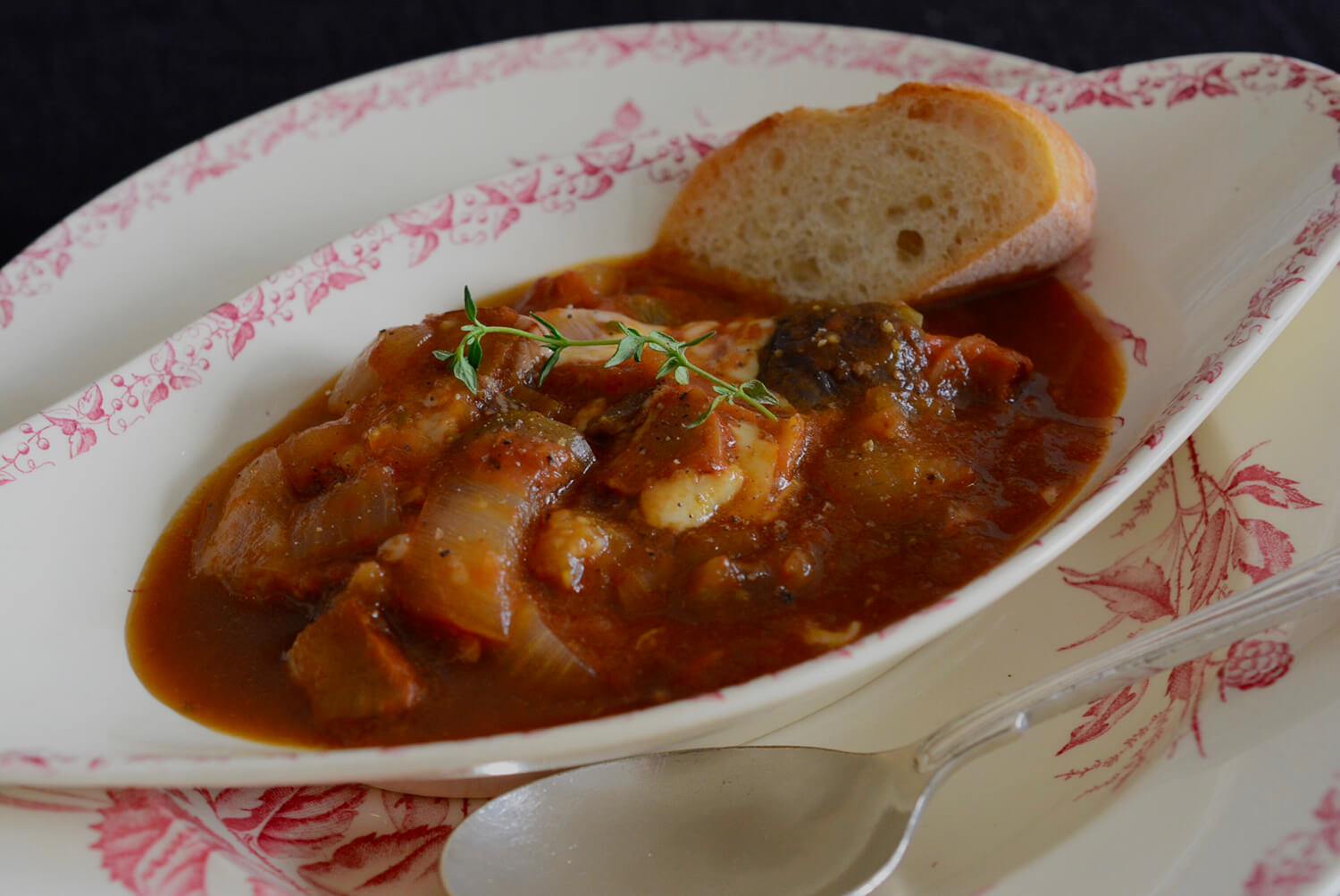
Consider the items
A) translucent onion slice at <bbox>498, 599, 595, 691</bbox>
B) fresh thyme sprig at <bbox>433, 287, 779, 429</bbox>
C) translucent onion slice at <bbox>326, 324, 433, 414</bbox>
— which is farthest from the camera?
translucent onion slice at <bbox>326, 324, 433, 414</bbox>

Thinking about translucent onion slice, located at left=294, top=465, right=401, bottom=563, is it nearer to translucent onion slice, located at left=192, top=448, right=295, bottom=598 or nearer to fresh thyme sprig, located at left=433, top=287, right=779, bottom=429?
translucent onion slice, located at left=192, top=448, right=295, bottom=598

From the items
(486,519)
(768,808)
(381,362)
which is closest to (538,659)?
(486,519)

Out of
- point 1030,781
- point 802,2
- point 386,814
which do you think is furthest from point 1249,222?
point 802,2

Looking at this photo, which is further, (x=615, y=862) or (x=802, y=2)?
(x=802, y=2)

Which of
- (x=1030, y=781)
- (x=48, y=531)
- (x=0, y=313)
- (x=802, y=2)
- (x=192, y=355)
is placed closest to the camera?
(x=1030, y=781)

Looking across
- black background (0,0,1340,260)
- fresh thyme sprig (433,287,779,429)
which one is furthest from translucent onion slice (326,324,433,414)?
black background (0,0,1340,260)

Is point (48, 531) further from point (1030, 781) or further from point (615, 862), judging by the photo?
point (1030, 781)
